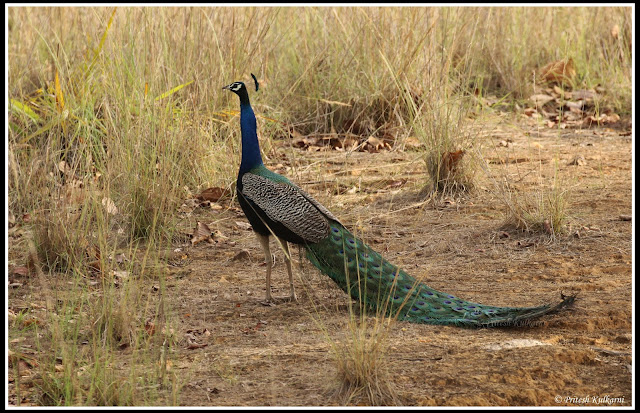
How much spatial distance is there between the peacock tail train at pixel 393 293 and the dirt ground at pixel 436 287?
0.24ft

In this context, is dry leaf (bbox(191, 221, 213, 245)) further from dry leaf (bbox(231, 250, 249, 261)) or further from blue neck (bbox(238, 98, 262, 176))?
blue neck (bbox(238, 98, 262, 176))

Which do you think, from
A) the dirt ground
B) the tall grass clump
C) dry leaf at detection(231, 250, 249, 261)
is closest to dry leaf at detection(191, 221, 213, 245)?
the dirt ground

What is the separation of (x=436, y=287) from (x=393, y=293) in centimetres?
46

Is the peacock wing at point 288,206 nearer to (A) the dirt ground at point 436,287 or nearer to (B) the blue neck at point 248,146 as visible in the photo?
(B) the blue neck at point 248,146

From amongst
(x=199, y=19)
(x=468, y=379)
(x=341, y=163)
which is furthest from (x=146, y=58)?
(x=468, y=379)

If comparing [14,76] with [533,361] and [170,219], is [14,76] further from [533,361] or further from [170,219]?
[533,361]

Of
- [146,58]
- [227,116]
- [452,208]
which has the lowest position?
[452,208]

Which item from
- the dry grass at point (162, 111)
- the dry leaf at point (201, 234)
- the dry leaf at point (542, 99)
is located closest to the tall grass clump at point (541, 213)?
the dry grass at point (162, 111)

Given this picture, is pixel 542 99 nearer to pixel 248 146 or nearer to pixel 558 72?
pixel 558 72

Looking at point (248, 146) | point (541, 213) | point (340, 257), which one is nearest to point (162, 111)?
point (248, 146)

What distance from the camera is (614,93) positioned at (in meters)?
7.87

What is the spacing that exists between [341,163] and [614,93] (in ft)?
9.82

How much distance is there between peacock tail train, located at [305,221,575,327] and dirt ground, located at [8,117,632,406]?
7cm

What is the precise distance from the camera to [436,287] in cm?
421
